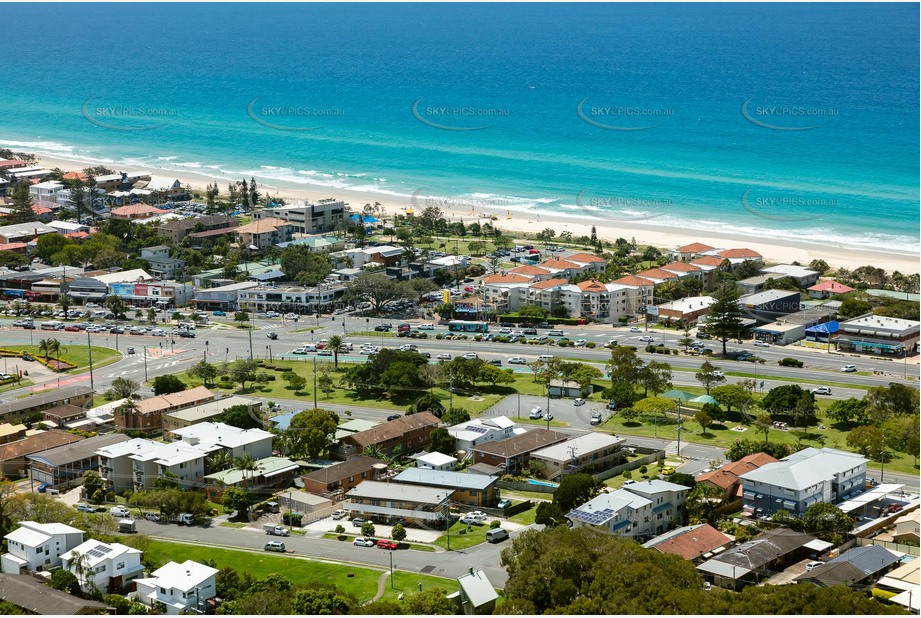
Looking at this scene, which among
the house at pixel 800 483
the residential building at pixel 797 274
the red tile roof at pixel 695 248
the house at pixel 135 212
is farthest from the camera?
the house at pixel 135 212

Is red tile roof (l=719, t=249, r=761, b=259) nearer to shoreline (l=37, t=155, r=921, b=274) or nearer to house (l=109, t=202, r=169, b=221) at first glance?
shoreline (l=37, t=155, r=921, b=274)

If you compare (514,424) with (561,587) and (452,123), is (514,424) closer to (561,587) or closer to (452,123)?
(561,587)

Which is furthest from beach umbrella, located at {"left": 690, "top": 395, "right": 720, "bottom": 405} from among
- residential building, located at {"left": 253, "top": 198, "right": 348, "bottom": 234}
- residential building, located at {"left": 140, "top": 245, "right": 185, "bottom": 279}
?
residential building, located at {"left": 253, "top": 198, "right": 348, "bottom": 234}

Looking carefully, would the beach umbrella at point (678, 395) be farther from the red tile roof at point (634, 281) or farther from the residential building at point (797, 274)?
the residential building at point (797, 274)

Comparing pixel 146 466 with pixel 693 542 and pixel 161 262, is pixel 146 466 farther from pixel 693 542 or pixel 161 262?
pixel 161 262

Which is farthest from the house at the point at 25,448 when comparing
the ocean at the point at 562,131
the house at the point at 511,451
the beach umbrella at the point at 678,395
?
the ocean at the point at 562,131

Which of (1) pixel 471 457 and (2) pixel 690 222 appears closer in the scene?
(1) pixel 471 457

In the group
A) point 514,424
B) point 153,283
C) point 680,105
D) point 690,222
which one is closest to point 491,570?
point 514,424
